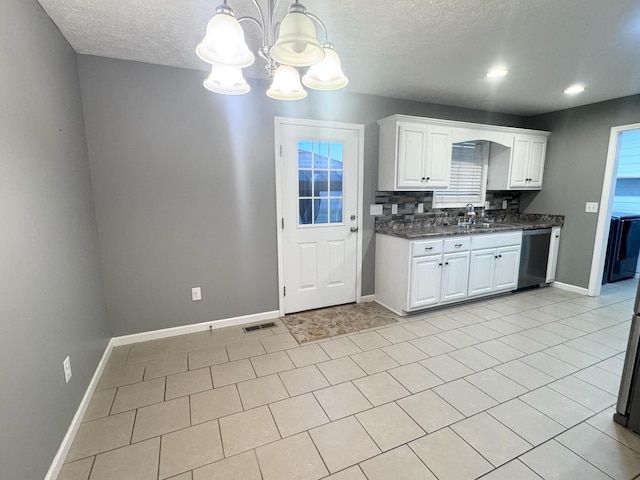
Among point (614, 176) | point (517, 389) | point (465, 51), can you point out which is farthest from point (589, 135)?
point (517, 389)

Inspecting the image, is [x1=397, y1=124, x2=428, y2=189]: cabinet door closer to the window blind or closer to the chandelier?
the window blind

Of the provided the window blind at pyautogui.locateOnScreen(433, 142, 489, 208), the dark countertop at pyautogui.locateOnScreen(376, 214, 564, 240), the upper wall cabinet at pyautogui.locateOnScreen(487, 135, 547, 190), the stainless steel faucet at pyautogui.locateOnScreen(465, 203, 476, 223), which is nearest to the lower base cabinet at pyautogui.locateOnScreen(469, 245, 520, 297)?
the dark countertop at pyautogui.locateOnScreen(376, 214, 564, 240)

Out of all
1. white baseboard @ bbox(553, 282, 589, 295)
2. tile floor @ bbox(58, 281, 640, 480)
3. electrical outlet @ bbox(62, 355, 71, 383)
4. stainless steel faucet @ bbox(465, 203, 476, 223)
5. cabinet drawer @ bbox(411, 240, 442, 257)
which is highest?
stainless steel faucet @ bbox(465, 203, 476, 223)

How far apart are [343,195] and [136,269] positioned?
7.15 ft

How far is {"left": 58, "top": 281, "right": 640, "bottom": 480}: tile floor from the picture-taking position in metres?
1.56

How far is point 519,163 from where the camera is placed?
415 centimetres

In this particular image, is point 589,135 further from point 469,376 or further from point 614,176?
point 469,376

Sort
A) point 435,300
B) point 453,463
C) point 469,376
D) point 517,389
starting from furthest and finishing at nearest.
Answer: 1. point 435,300
2. point 469,376
3. point 517,389
4. point 453,463

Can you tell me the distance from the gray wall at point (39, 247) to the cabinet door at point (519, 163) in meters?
4.72

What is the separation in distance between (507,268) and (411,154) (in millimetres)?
1961

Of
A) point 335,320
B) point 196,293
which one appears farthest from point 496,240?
point 196,293

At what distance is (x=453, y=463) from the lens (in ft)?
5.16

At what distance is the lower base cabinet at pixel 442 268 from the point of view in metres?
3.30

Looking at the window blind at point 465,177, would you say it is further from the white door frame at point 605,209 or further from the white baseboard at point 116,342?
the white baseboard at point 116,342
